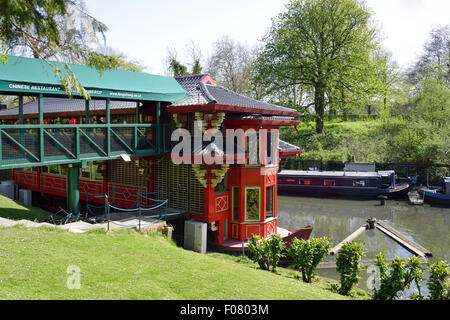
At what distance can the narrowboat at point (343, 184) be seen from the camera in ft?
112

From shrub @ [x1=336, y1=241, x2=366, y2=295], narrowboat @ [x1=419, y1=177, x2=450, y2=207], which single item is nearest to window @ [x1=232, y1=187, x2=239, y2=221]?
shrub @ [x1=336, y1=241, x2=366, y2=295]

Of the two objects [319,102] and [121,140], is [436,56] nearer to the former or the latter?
[319,102]

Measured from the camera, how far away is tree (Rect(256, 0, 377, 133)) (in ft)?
139

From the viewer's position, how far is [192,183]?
655 inches

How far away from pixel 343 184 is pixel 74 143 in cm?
2693

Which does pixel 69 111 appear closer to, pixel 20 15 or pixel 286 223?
pixel 20 15

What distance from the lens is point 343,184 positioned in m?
34.9

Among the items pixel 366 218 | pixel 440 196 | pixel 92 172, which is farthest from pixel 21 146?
pixel 440 196

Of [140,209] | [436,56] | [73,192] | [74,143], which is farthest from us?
[436,56]

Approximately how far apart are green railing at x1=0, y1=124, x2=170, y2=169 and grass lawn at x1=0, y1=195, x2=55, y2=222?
4654 millimetres

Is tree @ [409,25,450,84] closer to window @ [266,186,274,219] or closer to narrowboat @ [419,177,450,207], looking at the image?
narrowboat @ [419,177,450,207]

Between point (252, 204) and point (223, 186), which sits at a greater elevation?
point (223, 186)

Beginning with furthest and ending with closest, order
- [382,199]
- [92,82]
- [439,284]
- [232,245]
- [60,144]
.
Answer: [382,199], [232,245], [92,82], [60,144], [439,284]
